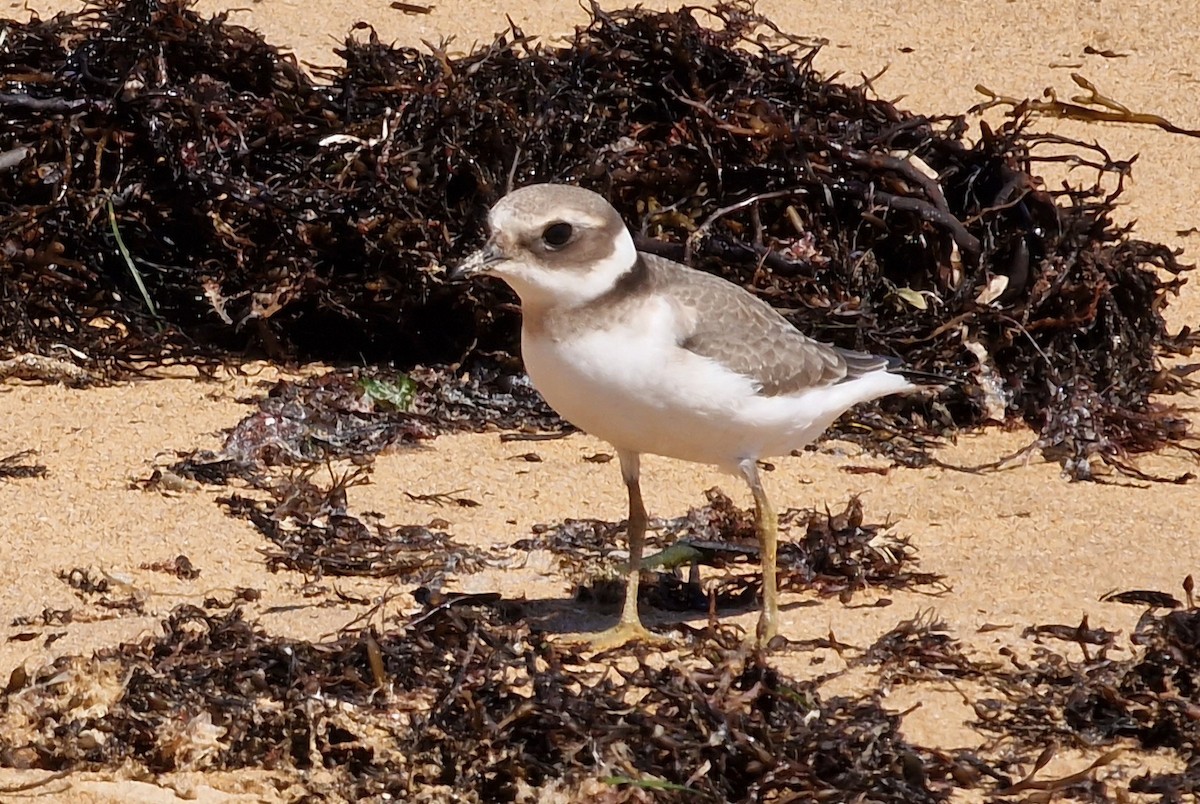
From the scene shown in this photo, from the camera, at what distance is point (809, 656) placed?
4516 mm

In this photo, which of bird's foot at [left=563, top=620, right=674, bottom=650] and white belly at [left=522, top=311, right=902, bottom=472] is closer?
white belly at [left=522, top=311, right=902, bottom=472]

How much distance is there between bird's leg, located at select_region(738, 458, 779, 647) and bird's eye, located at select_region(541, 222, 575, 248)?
785mm

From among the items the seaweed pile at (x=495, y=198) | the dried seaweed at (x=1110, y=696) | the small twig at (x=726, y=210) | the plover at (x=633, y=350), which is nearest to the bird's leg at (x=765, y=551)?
the plover at (x=633, y=350)

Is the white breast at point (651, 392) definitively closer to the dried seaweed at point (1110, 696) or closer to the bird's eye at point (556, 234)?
the bird's eye at point (556, 234)

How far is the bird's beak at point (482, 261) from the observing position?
4301 mm

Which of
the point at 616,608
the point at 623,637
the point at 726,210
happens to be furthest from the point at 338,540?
the point at 726,210

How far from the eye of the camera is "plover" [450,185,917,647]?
429cm

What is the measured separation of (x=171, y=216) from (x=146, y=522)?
195cm

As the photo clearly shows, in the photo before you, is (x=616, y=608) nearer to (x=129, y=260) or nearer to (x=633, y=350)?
(x=633, y=350)

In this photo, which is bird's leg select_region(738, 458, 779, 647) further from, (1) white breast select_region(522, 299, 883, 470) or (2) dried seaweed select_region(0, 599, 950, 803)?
(2) dried seaweed select_region(0, 599, 950, 803)

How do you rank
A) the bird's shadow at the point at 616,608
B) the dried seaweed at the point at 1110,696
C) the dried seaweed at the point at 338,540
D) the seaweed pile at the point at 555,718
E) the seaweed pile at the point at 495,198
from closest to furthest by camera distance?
the seaweed pile at the point at 555,718
the dried seaweed at the point at 1110,696
the bird's shadow at the point at 616,608
the dried seaweed at the point at 338,540
the seaweed pile at the point at 495,198

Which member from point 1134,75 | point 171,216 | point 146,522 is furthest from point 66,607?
point 1134,75

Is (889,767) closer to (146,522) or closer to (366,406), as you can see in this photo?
(146,522)

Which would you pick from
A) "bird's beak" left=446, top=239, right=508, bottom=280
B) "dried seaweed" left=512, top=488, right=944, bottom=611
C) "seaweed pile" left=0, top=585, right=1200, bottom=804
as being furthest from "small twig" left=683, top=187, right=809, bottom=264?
"seaweed pile" left=0, top=585, right=1200, bottom=804
